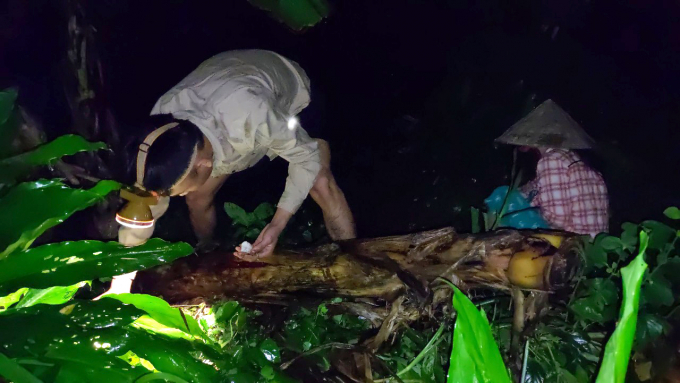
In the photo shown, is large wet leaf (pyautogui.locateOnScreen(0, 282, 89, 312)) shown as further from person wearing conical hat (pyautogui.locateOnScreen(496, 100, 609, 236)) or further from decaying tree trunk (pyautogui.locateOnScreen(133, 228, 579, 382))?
person wearing conical hat (pyautogui.locateOnScreen(496, 100, 609, 236))

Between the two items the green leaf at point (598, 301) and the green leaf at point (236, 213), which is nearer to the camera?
the green leaf at point (598, 301)

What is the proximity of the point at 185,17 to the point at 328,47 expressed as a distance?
654 millimetres

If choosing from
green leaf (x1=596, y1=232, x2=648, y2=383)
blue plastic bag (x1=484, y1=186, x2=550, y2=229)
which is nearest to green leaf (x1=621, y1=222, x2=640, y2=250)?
green leaf (x1=596, y1=232, x2=648, y2=383)

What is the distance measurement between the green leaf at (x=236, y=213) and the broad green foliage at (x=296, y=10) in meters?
0.85

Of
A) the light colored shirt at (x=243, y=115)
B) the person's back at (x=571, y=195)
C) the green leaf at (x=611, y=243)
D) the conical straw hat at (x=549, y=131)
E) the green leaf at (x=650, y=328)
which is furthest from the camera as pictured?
the conical straw hat at (x=549, y=131)

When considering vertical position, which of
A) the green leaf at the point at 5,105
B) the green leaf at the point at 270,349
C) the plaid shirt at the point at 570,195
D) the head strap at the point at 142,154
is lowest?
the green leaf at the point at 270,349

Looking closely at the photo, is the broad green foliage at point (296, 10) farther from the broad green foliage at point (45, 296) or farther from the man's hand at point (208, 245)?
the broad green foliage at point (45, 296)

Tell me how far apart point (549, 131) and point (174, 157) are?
1.44m

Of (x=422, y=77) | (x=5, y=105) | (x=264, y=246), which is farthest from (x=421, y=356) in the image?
(x=422, y=77)

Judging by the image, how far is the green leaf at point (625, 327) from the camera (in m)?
0.57

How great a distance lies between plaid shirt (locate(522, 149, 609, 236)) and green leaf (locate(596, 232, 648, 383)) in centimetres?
107

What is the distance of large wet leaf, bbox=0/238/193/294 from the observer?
0.76m

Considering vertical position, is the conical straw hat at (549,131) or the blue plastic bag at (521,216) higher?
the conical straw hat at (549,131)

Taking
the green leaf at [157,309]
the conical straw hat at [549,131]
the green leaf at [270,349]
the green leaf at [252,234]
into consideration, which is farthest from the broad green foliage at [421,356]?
the conical straw hat at [549,131]
